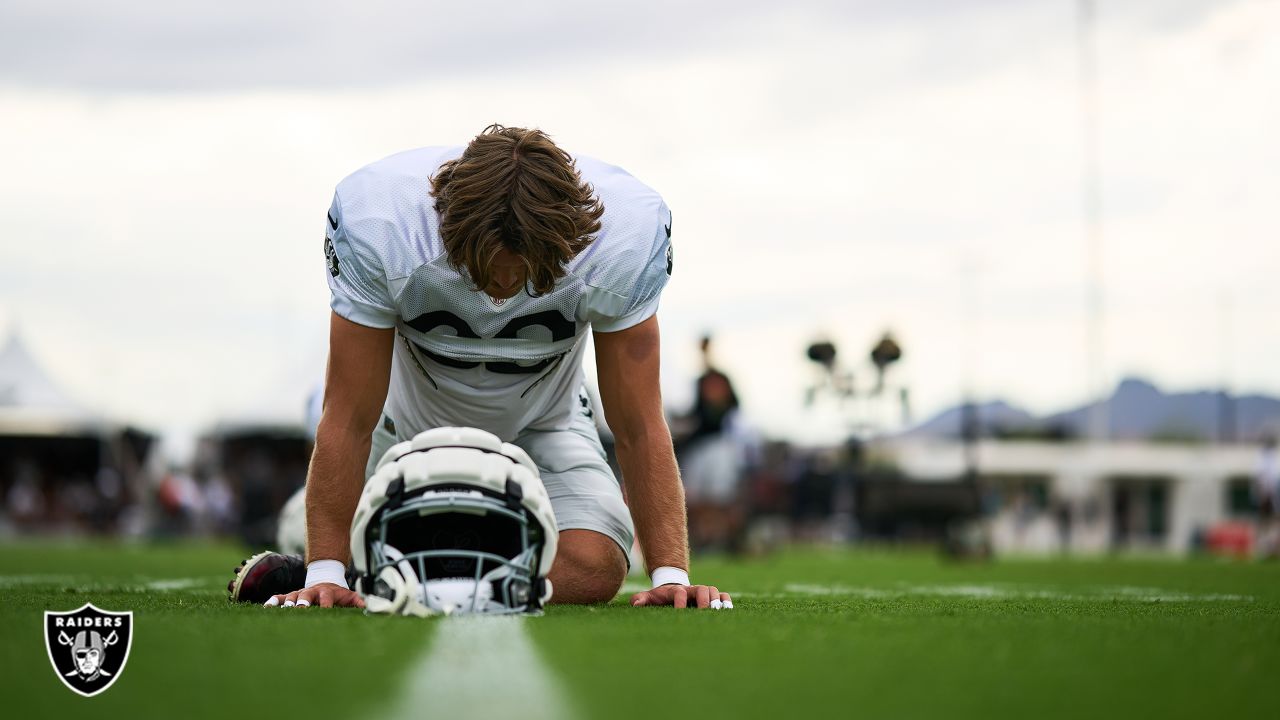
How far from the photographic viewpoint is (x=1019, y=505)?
1309 inches

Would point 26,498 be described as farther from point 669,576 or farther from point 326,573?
point 669,576

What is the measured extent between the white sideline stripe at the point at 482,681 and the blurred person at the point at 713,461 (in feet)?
28.5

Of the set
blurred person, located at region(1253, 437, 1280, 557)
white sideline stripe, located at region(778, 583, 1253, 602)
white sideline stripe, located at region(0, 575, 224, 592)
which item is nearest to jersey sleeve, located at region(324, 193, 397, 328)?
white sideline stripe, located at region(0, 575, 224, 592)

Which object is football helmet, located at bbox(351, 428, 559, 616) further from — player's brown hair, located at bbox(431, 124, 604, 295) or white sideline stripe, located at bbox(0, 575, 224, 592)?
white sideline stripe, located at bbox(0, 575, 224, 592)

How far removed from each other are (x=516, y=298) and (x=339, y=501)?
0.70 meters

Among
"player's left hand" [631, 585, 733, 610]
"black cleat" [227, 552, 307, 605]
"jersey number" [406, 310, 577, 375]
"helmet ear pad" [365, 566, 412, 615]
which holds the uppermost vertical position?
"jersey number" [406, 310, 577, 375]

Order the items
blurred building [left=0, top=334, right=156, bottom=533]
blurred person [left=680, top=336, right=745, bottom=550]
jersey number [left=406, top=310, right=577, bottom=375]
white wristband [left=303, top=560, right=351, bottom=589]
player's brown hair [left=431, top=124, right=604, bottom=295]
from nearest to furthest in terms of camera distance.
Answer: player's brown hair [left=431, top=124, right=604, bottom=295]
white wristband [left=303, top=560, right=351, bottom=589]
jersey number [left=406, top=310, right=577, bottom=375]
blurred person [left=680, top=336, right=745, bottom=550]
blurred building [left=0, top=334, right=156, bottom=533]

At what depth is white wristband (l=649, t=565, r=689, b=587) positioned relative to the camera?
359cm

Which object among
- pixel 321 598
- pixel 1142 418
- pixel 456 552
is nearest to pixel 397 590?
pixel 456 552

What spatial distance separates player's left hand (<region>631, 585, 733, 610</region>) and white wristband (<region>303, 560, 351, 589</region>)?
0.75 metres

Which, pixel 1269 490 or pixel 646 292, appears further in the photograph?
pixel 1269 490

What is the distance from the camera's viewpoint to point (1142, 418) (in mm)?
→ 85000

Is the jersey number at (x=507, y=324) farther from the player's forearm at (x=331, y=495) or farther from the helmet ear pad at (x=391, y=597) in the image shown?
the helmet ear pad at (x=391, y=597)

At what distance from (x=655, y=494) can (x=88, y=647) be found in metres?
1.80
